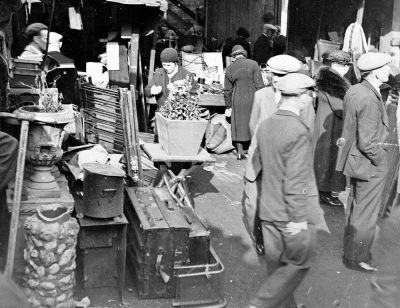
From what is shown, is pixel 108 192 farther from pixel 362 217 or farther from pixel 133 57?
pixel 133 57

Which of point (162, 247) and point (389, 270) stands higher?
point (389, 270)

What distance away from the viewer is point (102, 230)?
5.35 meters

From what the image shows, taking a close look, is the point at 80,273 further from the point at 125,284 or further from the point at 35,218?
the point at 35,218

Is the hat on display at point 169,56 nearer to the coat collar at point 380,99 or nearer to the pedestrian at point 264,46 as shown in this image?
the coat collar at point 380,99

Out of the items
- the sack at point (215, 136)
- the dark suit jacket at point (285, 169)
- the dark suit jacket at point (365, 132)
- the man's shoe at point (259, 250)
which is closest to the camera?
the dark suit jacket at point (285, 169)

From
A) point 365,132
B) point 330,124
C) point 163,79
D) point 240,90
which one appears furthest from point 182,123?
point 240,90

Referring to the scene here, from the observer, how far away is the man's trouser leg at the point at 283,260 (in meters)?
4.44

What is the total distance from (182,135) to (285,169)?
2.40m

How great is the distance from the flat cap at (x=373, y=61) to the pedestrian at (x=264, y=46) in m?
7.18

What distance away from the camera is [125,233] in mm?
5395

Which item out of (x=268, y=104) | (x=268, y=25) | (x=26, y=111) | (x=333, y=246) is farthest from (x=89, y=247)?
(x=268, y=25)

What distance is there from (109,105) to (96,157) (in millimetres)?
1007

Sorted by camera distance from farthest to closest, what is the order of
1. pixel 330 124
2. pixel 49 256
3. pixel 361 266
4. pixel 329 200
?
pixel 329 200
pixel 330 124
pixel 361 266
pixel 49 256

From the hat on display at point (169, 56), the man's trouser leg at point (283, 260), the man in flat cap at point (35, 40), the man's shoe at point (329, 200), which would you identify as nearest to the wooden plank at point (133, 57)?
the hat on display at point (169, 56)
